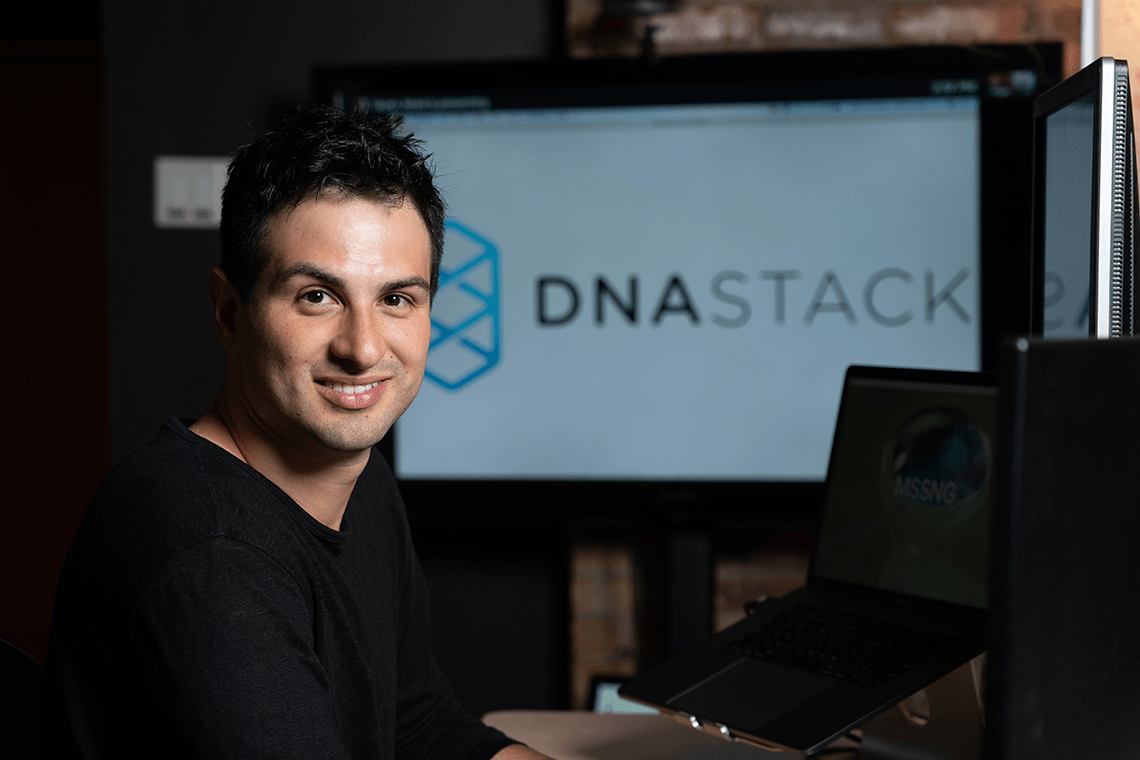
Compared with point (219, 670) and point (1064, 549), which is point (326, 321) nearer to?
point (219, 670)

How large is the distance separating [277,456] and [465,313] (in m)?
1.11

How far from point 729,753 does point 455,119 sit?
148 centimetres

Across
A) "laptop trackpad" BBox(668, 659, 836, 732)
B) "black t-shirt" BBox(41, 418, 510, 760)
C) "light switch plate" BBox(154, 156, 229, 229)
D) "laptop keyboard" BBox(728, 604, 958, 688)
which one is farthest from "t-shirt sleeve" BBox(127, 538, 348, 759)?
"light switch plate" BBox(154, 156, 229, 229)

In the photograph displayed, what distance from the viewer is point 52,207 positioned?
3.76m

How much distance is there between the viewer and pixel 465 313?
2102mm

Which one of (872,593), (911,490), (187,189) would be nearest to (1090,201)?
(911,490)

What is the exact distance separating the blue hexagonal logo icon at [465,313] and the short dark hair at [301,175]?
1012mm

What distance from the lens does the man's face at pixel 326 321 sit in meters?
0.97

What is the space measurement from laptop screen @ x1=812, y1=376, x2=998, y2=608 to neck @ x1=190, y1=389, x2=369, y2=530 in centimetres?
63

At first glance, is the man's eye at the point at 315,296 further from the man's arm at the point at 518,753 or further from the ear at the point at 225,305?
the man's arm at the point at 518,753

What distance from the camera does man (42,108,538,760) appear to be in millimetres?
805

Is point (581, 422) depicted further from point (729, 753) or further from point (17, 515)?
point (17, 515)

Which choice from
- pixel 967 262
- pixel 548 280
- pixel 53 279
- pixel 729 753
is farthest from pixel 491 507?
pixel 53 279

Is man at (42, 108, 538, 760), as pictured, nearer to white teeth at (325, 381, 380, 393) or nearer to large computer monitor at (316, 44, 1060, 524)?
white teeth at (325, 381, 380, 393)
